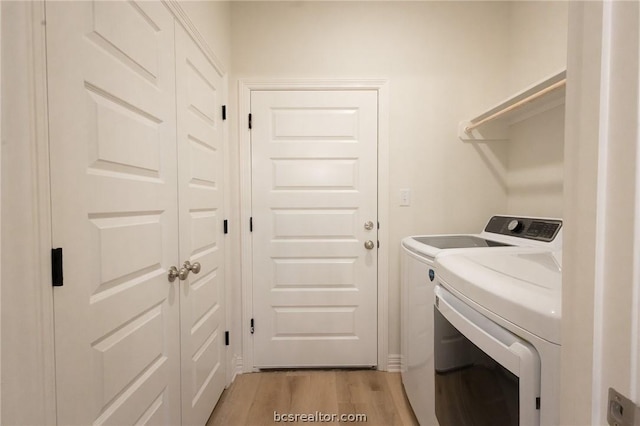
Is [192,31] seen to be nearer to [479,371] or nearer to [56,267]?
[56,267]

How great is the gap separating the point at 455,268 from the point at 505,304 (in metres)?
0.26

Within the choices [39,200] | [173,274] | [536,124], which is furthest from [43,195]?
[536,124]

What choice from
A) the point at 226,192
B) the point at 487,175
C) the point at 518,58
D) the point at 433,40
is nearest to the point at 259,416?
the point at 226,192

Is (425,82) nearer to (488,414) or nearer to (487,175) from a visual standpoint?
(487,175)

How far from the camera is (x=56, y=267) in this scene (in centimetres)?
60

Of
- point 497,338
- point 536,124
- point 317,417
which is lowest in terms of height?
point 317,417

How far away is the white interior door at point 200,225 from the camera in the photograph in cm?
115

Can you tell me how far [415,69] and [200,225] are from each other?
5.56 feet

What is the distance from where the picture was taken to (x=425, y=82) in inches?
69.4

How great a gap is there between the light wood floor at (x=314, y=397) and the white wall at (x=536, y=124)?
4.69ft

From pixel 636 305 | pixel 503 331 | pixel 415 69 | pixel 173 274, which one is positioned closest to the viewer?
pixel 636 305


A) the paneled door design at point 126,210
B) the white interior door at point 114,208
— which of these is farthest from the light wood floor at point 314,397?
the white interior door at point 114,208

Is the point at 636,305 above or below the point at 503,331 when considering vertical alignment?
above

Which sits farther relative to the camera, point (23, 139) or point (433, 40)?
point (433, 40)
